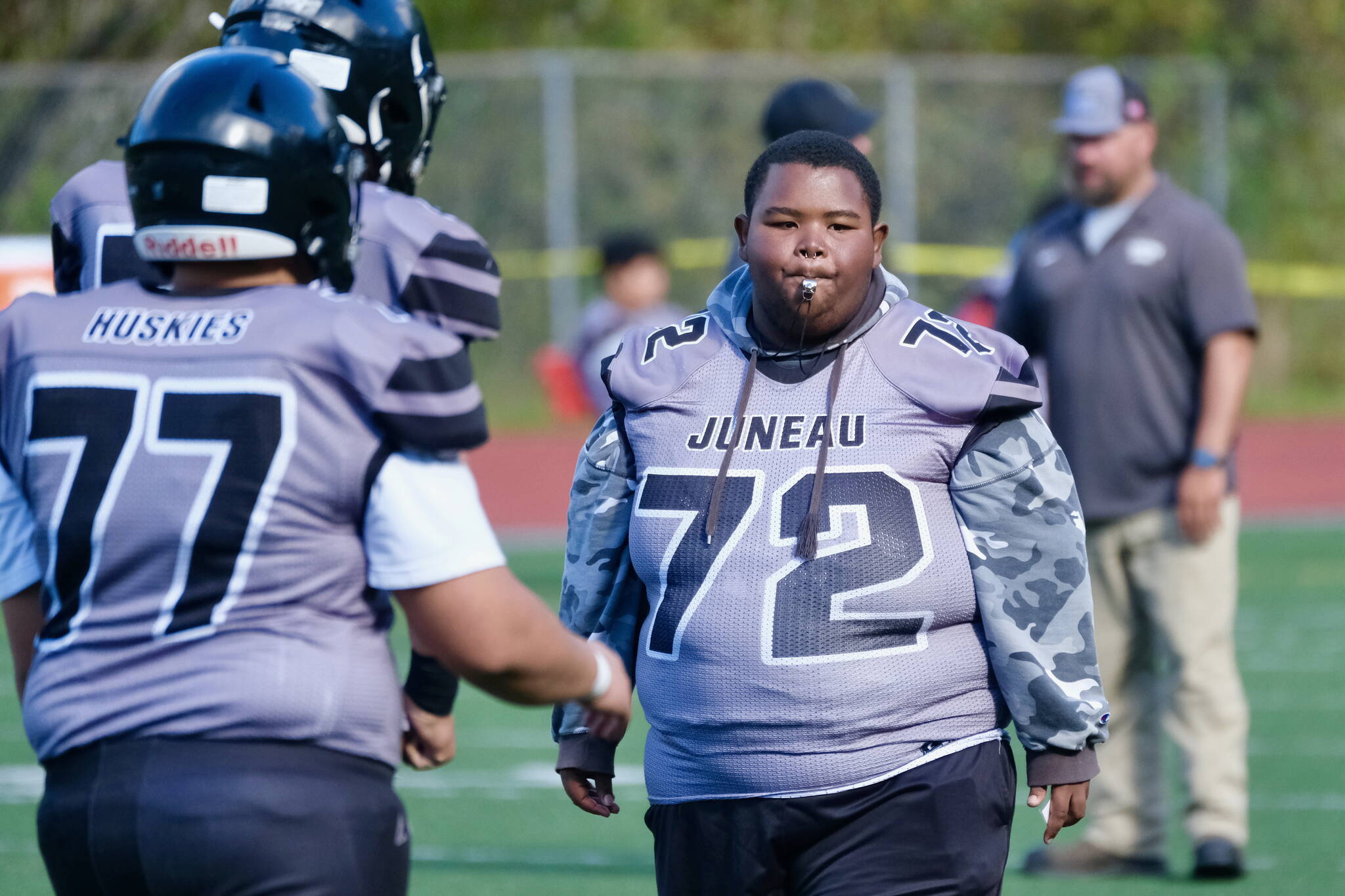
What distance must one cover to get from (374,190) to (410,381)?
1150 millimetres

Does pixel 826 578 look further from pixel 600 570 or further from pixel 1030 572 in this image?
pixel 600 570

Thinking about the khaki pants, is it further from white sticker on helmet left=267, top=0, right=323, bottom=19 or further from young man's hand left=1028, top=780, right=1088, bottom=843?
white sticker on helmet left=267, top=0, right=323, bottom=19

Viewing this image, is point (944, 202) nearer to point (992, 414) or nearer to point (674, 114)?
point (674, 114)

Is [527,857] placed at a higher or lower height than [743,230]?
lower

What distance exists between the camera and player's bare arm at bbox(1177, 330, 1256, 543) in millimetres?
5594

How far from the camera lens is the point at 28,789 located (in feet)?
22.5

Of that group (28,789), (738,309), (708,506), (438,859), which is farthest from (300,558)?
(28,789)

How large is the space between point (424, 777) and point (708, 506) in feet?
14.4

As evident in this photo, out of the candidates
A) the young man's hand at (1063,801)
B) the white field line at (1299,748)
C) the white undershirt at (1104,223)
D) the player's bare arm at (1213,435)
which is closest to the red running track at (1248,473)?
the white field line at (1299,748)

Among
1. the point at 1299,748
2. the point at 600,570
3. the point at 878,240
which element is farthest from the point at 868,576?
the point at 1299,748

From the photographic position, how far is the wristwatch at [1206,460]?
18.4 ft

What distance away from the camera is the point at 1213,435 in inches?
221

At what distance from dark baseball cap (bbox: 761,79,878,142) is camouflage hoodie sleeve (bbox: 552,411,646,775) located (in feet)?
6.48

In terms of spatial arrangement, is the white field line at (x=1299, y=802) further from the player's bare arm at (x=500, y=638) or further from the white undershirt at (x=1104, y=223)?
the player's bare arm at (x=500, y=638)
